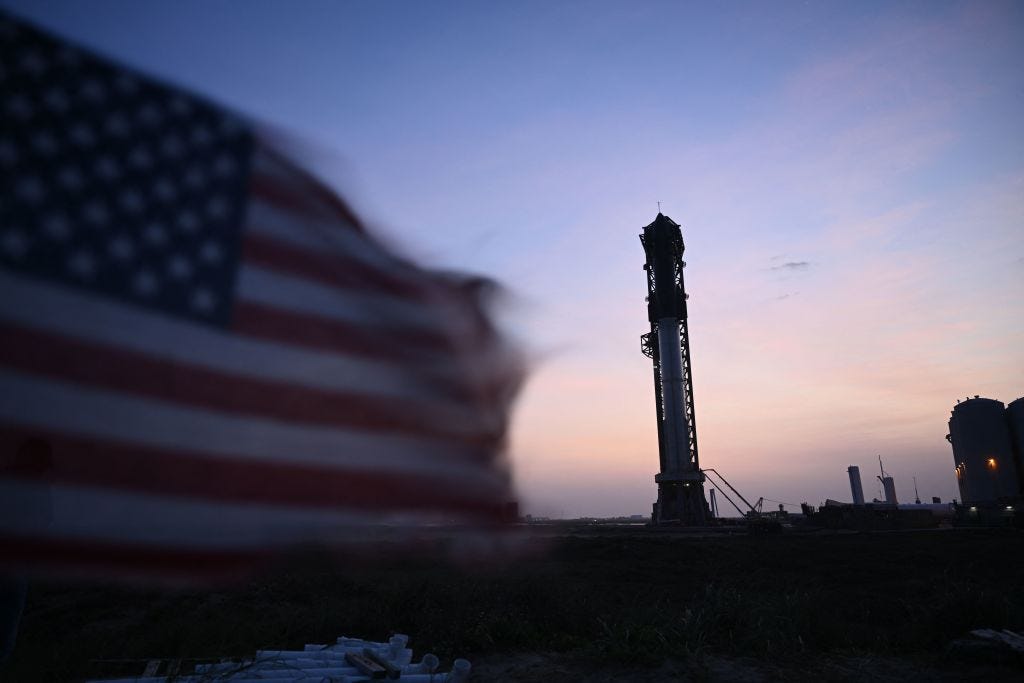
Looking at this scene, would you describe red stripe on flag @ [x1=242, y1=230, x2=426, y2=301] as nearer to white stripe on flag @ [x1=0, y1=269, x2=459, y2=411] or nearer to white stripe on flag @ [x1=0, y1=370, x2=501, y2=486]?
white stripe on flag @ [x1=0, y1=269, x2=459, y2=411]

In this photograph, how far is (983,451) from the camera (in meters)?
55.4

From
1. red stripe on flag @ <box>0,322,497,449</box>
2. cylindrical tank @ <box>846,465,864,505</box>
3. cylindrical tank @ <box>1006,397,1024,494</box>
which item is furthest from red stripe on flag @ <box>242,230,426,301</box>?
cylindrical tank @ <box>846,465,864,505</box>

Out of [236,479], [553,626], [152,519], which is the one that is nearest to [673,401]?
[553,626]

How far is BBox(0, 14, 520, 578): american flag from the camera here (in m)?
5.13

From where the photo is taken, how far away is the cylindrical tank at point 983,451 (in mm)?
53672

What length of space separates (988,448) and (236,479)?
6752 centimetres

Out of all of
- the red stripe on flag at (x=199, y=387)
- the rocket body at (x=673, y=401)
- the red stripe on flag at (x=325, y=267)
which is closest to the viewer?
the red stripe on flag at (x=199, y=387)

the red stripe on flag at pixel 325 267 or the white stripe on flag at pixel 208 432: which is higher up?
the red stripe on flag at pixel 325 267

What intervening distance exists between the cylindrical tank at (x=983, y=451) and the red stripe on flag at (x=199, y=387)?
63.3m

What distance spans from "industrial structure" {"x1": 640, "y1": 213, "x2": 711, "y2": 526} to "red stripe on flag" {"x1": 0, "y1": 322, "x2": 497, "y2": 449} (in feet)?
140

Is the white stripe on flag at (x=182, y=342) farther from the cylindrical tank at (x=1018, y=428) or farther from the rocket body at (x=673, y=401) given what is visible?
the cylindrical tank at (x=1018, y=428)

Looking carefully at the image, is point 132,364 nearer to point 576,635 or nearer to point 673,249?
point 576,635

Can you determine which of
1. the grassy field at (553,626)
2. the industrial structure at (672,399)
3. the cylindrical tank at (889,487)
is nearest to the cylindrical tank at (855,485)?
the cylindrical tank at (889,487)

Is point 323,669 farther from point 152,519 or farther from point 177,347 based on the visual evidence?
point 177,347
